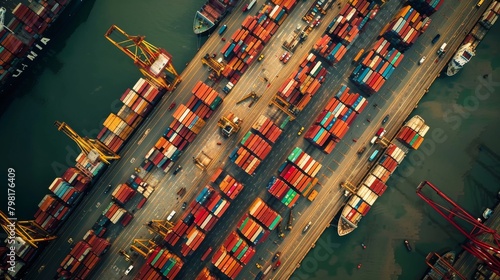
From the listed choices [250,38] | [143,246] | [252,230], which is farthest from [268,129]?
[143,246]

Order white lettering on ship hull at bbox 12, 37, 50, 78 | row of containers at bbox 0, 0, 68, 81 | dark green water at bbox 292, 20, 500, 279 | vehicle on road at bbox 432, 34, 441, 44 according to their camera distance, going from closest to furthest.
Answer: row of containers at bbox 0, 0, 68, 81, white lettering on ship hull at bbox 12, 37, 50, 78, dark green water at bbox 292, 20, 500, 279, vehicle on road at bbox 432, 34, 441, 44

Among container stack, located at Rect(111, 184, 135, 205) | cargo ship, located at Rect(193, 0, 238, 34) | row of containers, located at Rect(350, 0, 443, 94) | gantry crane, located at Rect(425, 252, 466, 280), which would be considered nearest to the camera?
container stack, located at Rect(111, 184, 135, 205)

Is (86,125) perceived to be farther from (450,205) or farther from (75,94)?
(450,205)

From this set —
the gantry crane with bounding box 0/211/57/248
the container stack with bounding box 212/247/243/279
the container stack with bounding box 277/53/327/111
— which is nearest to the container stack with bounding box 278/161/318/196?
the container stack with bounding box 277/53/327/111

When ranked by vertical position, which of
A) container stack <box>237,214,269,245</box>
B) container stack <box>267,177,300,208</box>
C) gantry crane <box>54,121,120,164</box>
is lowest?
gantry crane <box>54,121,120,164</box>

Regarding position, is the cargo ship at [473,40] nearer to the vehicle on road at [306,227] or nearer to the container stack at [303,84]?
the container stack at [303,84]

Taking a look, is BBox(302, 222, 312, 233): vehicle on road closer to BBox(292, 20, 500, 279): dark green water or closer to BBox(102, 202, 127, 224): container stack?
BBox(292, 20, 500, 279): dark green water
